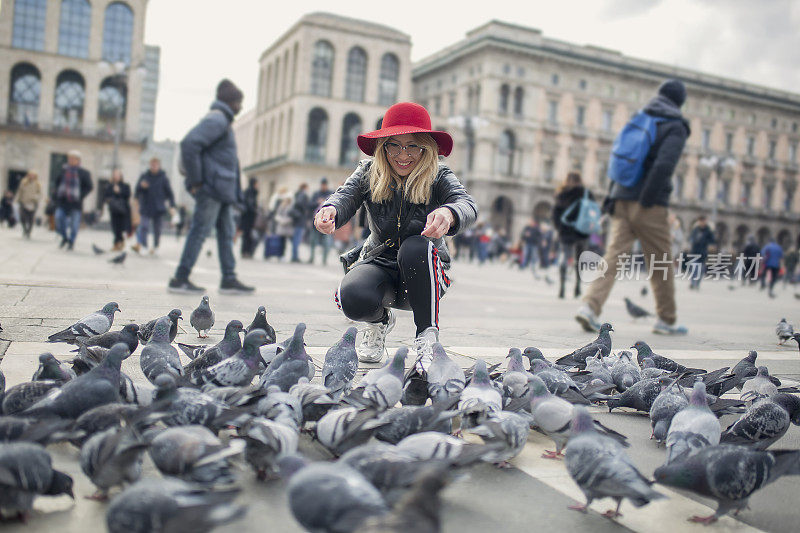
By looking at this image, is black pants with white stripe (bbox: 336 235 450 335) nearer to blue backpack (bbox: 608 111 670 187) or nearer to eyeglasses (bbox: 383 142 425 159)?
eyeglasses (bbox: 383 142 425 159)

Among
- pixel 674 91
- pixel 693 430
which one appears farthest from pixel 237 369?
pixel 674 91

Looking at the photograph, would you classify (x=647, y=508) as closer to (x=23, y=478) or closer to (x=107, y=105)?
(x=23, y=478)

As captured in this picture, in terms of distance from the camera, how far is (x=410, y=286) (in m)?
3.71

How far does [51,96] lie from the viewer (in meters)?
41.5

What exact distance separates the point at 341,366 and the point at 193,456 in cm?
110

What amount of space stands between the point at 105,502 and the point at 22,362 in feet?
5.26

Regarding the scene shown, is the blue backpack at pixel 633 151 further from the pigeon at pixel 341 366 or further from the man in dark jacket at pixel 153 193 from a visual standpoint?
the man in dark jacket at pixel 153 193

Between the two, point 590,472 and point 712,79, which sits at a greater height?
point 712,79

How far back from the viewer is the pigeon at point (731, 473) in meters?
1.86

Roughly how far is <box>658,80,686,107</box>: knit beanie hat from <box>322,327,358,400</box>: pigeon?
4970 millimetres

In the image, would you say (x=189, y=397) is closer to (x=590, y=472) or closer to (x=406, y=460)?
(x=406, y=460)

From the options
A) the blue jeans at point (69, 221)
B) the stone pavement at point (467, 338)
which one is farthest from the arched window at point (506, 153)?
the blue jeans at point (69, 221)

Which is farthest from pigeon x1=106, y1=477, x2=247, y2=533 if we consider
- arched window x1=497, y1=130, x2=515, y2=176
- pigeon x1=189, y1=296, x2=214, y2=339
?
arched window x1=497, y1=130, x2=515, y2=176

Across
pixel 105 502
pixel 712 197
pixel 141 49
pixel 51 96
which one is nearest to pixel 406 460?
pixel 105 502
